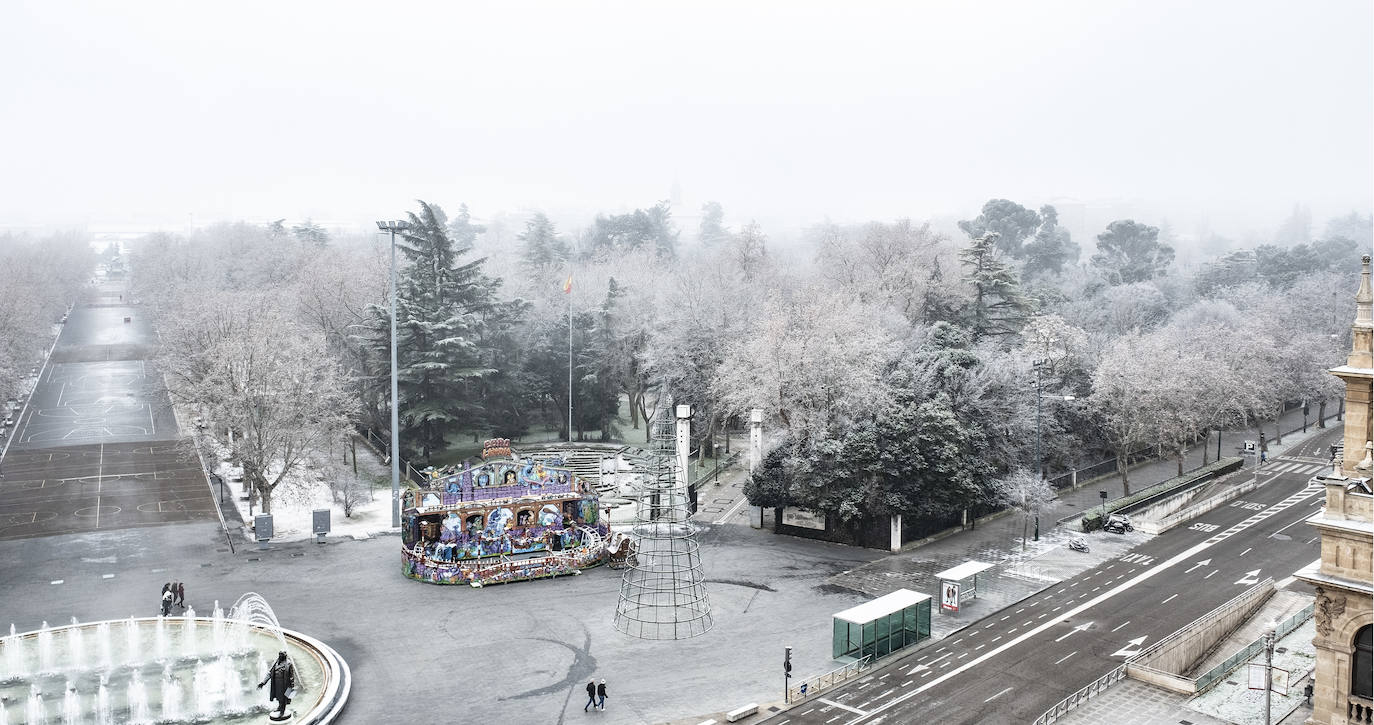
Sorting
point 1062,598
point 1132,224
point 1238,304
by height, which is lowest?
point 1062,598

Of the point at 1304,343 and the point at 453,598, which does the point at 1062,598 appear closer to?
the point at 453,598

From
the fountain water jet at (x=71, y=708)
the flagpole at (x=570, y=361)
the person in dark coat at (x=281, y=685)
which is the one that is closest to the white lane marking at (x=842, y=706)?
the person in dark coat at (x=281, y=685)

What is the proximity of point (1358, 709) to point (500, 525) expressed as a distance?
2898 centimetres

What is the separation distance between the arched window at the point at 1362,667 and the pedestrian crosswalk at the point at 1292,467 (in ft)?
147

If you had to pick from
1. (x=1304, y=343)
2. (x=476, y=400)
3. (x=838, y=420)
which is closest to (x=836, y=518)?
(x=838, y=420)

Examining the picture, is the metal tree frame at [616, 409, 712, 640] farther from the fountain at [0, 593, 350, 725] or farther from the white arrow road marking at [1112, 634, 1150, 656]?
the white arrow road marking at [1112, 634, 1150, 656]

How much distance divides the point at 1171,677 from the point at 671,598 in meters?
16.5

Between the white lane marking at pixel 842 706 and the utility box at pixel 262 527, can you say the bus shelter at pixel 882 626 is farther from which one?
the utility box at pixel 262 527

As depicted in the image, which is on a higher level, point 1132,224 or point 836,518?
point 1132,224

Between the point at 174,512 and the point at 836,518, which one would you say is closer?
the point at 836,518

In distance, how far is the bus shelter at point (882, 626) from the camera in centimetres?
3103

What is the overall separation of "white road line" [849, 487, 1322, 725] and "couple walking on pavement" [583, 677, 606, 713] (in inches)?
262

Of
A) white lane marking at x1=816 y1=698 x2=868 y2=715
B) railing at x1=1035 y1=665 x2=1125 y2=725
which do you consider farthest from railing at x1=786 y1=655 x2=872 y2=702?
railing at x1=1035 y1=665 x2=1125 y2=725

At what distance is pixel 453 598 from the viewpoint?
3653 centimetres
